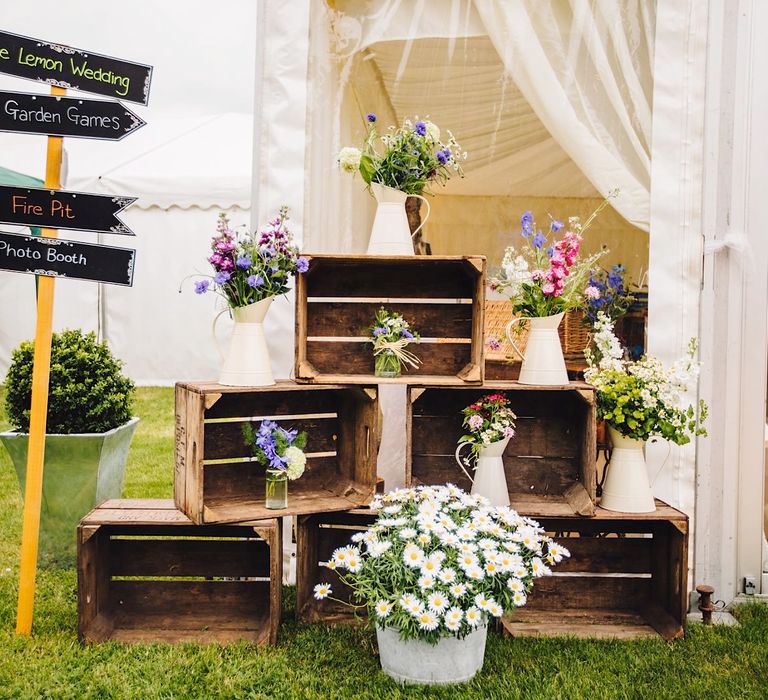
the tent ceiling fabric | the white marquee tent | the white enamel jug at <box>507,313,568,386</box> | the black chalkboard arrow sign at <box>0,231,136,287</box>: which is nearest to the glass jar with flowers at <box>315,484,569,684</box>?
the white enamel jug at <box>507,313,568,386</box>

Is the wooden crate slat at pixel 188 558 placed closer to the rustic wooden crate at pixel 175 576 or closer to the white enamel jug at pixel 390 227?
the rustic wooden crate at pixel 175 576

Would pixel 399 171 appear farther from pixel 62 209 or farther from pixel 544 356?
pixel 62 209

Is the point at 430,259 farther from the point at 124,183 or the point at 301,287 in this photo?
the point at 124,183

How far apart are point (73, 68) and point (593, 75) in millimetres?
1628

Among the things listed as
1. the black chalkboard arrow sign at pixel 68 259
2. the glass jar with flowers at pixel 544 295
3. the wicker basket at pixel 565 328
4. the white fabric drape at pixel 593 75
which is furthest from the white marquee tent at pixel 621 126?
the black chalkboard arrow sign at pixel 68 259

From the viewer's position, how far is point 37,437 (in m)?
2.23

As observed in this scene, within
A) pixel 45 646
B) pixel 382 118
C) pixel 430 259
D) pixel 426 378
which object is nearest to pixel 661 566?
pixel 426 378

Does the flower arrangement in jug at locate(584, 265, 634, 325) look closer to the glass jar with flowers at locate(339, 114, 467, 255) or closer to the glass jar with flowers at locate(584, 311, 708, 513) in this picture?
the glass jar with flowers at locate(584, 311, 708, 513)

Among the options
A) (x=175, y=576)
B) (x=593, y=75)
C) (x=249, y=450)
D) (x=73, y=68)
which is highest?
(x=593, y=75)

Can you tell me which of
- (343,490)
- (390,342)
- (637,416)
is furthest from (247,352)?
(637,416)

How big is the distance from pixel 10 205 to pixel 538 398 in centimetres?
169

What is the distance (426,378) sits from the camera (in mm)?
2299

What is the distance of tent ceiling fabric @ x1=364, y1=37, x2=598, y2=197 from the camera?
9.07 ft

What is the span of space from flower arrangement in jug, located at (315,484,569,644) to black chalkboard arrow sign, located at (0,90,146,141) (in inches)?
52.1
